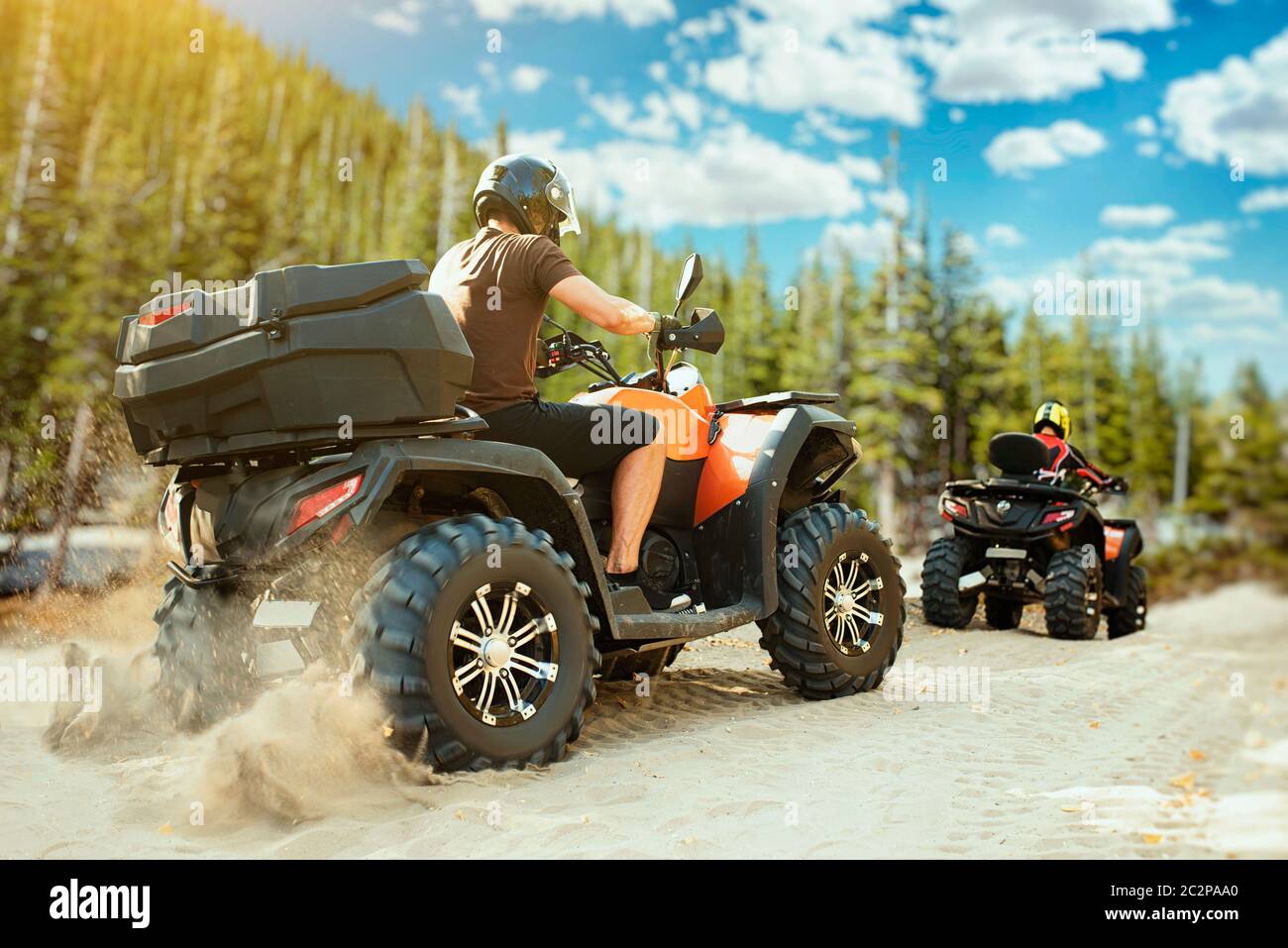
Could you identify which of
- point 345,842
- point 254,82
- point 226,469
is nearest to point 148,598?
point 226,469

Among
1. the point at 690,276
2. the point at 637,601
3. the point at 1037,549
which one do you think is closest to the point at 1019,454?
the point at 1037,549

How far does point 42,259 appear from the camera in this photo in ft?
82.3

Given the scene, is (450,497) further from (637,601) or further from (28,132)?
(28,132)

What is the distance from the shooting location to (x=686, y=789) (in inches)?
163

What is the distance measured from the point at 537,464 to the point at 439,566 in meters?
0.69

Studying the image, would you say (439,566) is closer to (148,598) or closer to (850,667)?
(850,667)

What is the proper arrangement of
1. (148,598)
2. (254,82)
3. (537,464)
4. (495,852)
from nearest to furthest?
(495,852)
(537,464)
(148,598)
(254,82)

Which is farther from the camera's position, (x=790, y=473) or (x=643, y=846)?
(x=790, y=473)

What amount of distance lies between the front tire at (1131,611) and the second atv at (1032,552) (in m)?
0.01

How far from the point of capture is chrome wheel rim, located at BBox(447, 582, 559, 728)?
4.08 meters

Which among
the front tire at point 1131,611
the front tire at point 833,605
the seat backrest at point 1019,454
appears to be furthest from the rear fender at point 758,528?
the front tire at point 1131,611

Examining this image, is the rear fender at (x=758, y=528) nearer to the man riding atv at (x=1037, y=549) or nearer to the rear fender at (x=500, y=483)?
the rear fender at (x=500, y=483)

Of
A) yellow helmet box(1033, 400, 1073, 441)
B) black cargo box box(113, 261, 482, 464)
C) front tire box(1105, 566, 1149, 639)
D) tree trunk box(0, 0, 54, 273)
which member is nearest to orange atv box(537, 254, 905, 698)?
black cargo box box(113, 261, 482, 464)

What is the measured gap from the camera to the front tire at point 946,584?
1051 cm
